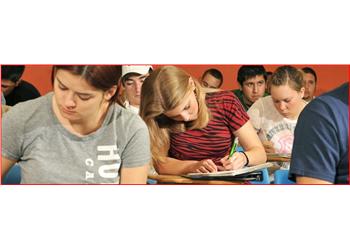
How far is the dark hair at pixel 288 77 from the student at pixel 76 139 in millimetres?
747

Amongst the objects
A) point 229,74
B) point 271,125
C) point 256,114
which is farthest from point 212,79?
point 271,125

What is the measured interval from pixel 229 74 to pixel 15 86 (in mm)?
1133

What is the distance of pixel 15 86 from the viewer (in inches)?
141

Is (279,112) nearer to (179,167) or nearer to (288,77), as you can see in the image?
(288,77)

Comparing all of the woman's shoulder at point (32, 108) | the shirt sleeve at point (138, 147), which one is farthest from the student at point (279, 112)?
the woman's shoulder at point (32, 108)

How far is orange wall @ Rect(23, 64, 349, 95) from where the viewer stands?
11.7ft

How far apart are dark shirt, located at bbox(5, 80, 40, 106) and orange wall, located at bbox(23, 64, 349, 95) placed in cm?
3

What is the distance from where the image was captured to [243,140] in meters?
3.62

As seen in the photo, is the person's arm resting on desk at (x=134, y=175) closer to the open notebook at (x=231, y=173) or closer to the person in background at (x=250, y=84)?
the open notebook at (x=231, y=173)

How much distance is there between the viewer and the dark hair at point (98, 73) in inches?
139
